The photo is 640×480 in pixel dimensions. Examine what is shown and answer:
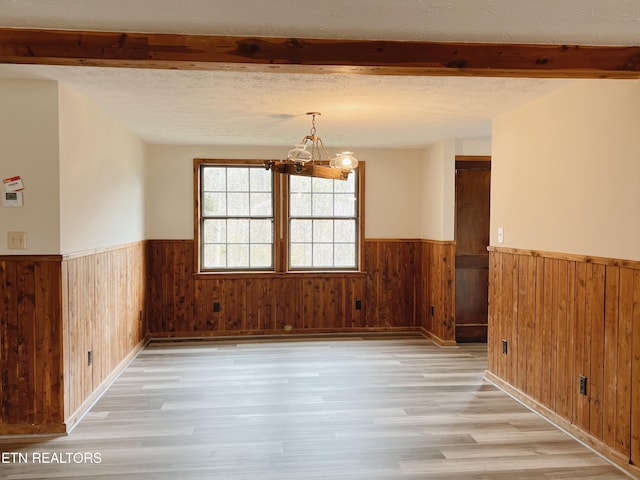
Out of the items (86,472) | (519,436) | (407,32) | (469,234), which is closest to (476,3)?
(407,32)

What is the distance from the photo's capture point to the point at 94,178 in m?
4.11

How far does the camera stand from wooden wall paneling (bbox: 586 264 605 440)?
10.3 ft

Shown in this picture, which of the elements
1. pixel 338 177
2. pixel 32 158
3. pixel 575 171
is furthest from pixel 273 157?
pixel 575 171

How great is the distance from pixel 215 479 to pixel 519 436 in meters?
2.03

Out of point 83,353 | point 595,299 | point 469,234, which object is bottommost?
point 83,353

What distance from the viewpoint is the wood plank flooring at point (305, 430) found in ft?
9.51

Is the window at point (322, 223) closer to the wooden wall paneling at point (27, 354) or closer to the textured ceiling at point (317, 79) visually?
the textured ceiling at point (317, 79)

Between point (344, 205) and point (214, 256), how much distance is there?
6.01 ft

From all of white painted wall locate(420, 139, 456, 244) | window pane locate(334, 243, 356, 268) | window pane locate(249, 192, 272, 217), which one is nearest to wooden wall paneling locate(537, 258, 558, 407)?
white painted wall locate(420, 139, 456, 244)

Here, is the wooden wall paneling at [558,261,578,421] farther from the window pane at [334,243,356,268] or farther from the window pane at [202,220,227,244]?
the window pane at [202,220,227,244]

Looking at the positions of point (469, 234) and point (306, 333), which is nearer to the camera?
point (469, 234)

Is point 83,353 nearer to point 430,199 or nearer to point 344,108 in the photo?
point 344,108

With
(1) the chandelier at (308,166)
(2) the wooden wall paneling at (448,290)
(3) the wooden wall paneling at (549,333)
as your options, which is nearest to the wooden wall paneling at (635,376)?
(3) the wooden wall paneling at (549,333)

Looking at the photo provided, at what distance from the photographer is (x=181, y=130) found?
5.29m
